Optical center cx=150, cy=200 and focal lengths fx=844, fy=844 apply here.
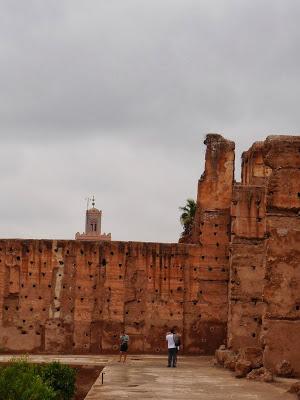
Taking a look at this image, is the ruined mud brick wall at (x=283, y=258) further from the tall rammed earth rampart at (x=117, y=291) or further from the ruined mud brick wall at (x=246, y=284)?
the tall rammed earth rampart at (x=117, y=291)

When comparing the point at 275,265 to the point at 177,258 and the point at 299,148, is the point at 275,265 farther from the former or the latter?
the point at 177,258

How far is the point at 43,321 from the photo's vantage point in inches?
981

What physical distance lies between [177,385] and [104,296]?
9.25 m

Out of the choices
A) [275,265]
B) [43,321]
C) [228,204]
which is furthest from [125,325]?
[275,265]

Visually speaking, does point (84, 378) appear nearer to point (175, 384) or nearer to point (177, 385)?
point (175, 384)

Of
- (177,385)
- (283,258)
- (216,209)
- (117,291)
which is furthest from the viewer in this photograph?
(216,209)

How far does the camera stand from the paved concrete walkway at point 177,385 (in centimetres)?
1423

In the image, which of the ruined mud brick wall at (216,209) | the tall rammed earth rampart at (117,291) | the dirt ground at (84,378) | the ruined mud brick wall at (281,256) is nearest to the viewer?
the ruined mud brick wall at (281,256)

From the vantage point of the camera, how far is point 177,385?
16.0 meters

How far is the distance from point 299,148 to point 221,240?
25.9 ft

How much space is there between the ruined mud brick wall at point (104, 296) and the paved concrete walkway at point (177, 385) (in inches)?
163

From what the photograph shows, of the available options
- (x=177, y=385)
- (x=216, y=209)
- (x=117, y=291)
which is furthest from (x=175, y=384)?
(x=216, y=209)

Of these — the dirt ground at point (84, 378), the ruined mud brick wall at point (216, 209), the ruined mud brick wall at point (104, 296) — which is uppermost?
the ruined mud brick wall at point (216, 209)

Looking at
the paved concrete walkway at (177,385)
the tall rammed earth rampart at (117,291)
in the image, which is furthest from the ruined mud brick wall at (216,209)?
the paved concrete walkway at (177,385)
